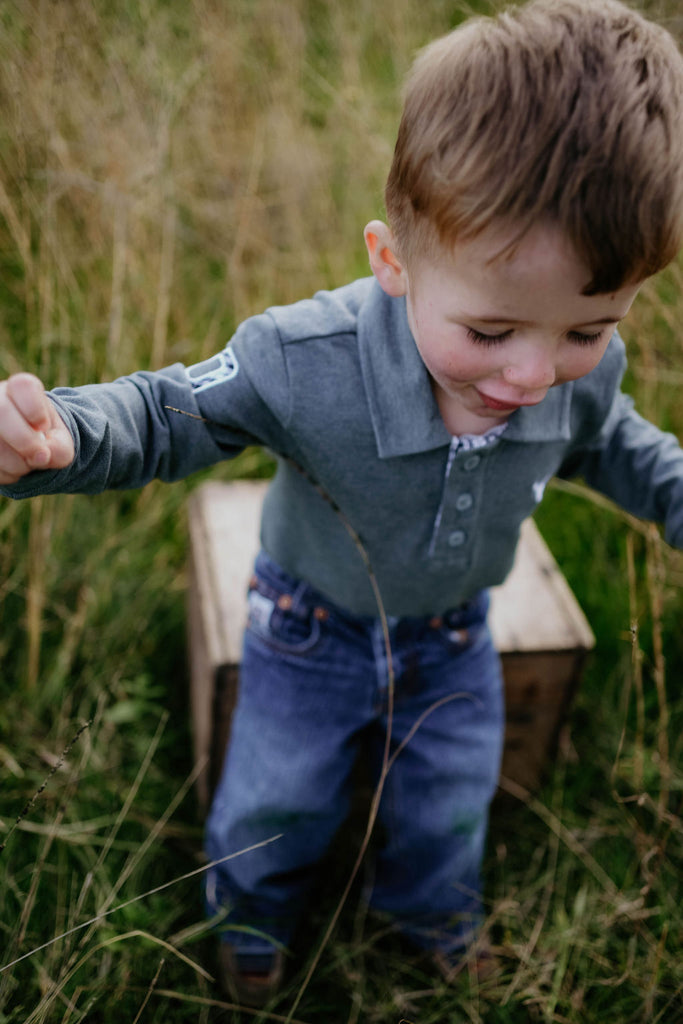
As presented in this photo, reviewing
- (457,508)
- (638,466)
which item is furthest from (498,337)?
(638,466)

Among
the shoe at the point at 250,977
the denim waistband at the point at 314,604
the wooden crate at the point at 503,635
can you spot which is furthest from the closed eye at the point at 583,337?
the shoe at the point at 250,977

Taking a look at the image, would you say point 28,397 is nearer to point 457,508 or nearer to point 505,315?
point 505,315

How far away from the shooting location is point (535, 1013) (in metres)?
1.37

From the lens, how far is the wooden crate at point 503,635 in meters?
1.61

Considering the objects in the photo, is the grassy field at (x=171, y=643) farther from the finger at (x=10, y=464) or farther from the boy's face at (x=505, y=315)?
the boy's face at (x=505, y=315)

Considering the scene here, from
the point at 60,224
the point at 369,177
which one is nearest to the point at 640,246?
the point at 60,224

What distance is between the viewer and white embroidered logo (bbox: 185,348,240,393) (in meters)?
1.10

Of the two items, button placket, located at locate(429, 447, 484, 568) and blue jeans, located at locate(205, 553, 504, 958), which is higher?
button placket, located at locate(429, 447, 484, 568)

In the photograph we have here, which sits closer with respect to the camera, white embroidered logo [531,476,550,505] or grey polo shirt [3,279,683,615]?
grey polo shirt [3,279,683,615]

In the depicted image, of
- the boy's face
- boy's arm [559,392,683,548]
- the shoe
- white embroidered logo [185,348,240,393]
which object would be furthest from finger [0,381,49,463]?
the shoe

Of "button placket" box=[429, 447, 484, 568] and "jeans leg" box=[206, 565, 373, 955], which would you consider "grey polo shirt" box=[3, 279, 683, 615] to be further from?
"jeans leg" box=[206, 565, 373, 955]

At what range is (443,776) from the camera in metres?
1.47

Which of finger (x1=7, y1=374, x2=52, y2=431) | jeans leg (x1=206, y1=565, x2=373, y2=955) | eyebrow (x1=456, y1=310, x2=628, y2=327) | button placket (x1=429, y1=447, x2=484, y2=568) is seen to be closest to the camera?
finger (x1=7, y1=374, x2=52, y2=431)

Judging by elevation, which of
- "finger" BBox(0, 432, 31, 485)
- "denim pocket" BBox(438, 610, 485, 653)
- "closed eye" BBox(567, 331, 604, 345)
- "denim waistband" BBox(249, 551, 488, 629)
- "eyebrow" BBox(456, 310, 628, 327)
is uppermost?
"eyebrow" BBox(456, 310, 628, 327)
